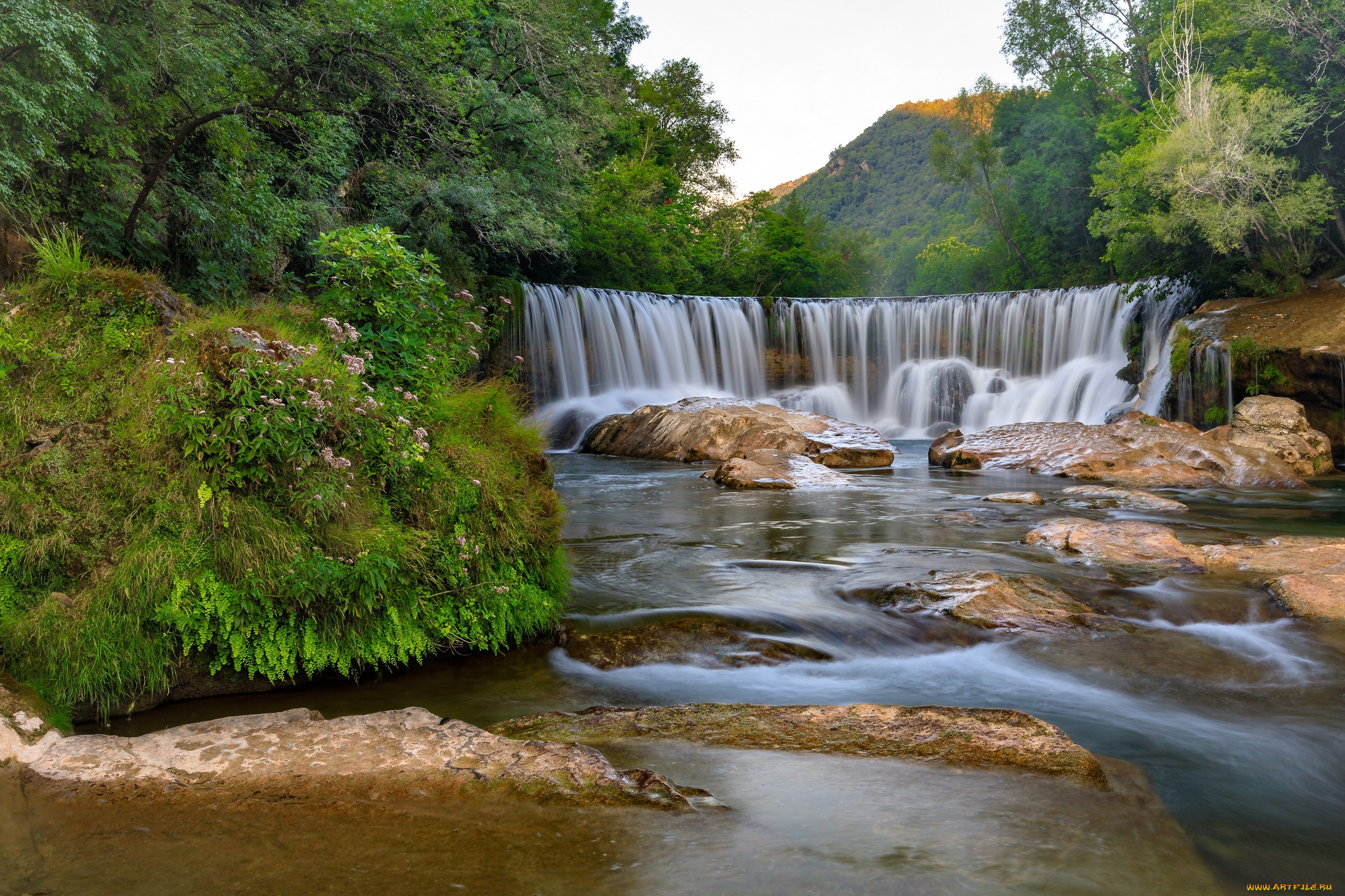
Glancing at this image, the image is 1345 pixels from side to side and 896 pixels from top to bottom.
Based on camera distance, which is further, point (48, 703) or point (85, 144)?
point (85, 144)

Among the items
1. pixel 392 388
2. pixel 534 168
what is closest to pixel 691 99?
pixel 534 168

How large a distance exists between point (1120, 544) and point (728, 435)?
405 inches

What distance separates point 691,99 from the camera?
4472 cm

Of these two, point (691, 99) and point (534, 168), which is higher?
point (691, 99)

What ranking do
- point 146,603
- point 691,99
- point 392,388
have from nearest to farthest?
point 146,603 < point 392,388 < point 691,99

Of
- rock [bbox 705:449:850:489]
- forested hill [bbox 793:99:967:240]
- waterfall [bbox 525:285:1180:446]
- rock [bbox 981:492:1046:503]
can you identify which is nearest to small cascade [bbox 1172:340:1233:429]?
waterfall [bbox 525:285:1180:446]

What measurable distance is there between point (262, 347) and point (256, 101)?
647 centimetres

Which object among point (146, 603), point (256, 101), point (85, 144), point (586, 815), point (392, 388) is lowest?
point (586, 815)

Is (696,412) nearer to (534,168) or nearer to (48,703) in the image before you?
(534,168)

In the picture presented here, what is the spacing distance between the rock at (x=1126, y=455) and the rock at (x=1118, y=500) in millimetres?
1561

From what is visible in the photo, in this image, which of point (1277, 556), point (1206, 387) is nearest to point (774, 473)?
point (1277, 556)

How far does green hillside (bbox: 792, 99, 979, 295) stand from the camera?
265 feet

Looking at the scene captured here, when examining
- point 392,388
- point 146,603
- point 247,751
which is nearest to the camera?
point 247,751

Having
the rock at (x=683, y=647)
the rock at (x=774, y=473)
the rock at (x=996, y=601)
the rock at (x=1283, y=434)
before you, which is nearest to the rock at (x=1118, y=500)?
the rock at (x=774, y=473)
